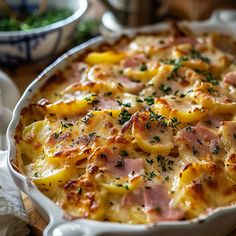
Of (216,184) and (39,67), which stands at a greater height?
(216,184)

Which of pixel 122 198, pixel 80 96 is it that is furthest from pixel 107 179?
pixel 80 96

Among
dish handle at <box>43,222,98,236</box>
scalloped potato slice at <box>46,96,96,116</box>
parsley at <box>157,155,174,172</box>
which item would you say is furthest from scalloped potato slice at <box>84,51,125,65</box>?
dish handle at <box>43,222,98,236</box>

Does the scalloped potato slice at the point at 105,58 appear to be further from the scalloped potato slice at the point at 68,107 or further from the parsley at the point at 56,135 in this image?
the parsley at the point at 56,135

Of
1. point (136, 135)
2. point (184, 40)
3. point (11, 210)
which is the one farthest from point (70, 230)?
point (184, 40)

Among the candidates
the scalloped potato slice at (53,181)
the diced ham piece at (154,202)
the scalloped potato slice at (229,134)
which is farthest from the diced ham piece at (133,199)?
the scalloped potato slice at (229,134)

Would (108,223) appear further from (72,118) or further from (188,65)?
(188,65)

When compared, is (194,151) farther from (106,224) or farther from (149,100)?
(106,224)
